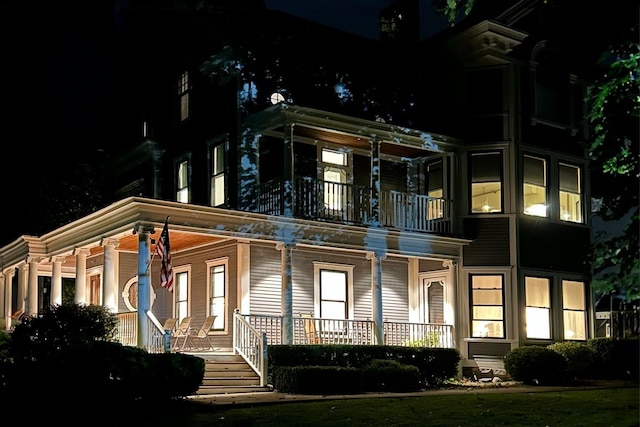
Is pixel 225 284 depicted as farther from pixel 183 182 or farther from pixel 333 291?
pixel 183 182

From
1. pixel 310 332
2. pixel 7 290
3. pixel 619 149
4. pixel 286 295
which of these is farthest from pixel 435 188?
pixel 7 290

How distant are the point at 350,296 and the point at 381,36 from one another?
9.02 meters

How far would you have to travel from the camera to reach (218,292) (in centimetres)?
2308

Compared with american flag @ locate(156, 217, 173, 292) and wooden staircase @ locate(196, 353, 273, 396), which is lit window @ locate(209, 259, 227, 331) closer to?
wooden staircase @ locate(196, 353, 273, 396)

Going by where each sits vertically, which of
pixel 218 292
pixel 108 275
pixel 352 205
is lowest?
pixel 218 292

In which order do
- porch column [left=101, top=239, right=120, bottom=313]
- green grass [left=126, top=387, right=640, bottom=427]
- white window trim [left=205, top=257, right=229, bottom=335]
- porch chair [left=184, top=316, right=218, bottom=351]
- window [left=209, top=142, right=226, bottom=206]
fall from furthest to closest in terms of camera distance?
window [left=209, top=142, right=226, bottom=206], white window trim [left=205, top=257, right=229, bottom=335], porch chair [left=184, top=316, right=218, bottom=351], porch column [left=101, top=239, right=120, bottom=313], green grass [left=126, top=387, right=640, bottom=427]

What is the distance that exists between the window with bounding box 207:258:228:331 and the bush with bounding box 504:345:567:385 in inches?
296

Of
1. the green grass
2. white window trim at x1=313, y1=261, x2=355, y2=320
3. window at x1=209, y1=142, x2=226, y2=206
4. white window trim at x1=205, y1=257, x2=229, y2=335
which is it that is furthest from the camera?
white window trim at x1=313, y1=261, x2=355, y2=320

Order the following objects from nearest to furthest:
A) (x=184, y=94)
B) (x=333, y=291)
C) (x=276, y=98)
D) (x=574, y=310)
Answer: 1. (x=276, y=98)
2. (x=333, y=291)
3. (x=574, y=310)
4. (x=184, y=94)

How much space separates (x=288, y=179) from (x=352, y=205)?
277 cm

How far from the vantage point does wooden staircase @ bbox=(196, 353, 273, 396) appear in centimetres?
1811

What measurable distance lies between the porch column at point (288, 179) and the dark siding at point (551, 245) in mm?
6932

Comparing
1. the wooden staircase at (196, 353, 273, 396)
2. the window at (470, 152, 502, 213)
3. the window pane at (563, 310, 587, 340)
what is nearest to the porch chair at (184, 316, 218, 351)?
the wooden staircase at (196, 353, 273, 396)

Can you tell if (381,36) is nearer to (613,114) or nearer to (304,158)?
(304,158)
